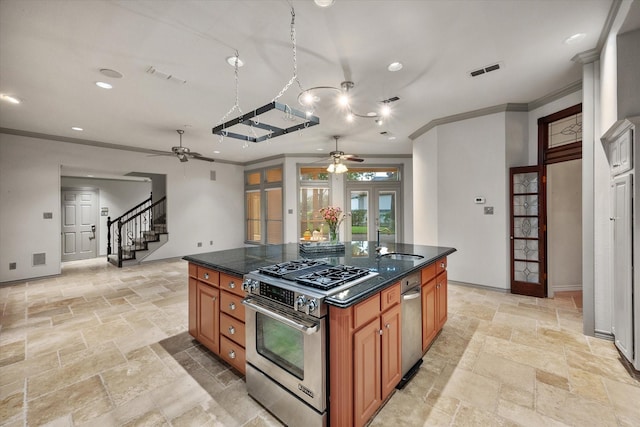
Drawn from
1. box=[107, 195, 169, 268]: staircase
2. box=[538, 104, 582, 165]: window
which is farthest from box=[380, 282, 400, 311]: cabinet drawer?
box=[107, 195, 169, 268]: staircase

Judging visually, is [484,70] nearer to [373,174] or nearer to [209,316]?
[209,316]

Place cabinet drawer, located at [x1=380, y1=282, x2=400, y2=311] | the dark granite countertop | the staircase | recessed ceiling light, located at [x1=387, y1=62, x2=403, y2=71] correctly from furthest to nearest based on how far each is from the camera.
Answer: the staircase < recessed ceiling light, located at [x1=387, y1=62, x2=403, y2=71] < cabinet drawer, located at [x1=380, y1=282, x2=400, y2=311] < the dark granite countertop

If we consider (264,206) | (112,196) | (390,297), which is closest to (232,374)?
(390,297)

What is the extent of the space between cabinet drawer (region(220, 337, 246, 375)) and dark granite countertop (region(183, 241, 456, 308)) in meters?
0.64

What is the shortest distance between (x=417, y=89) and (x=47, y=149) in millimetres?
7176

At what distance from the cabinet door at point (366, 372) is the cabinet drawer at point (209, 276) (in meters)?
1.39

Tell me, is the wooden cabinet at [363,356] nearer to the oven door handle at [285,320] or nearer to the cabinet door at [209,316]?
the oven door handle at [285,320]

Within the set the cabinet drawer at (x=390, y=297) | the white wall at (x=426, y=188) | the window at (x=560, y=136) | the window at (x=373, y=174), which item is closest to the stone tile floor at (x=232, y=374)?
the cabinet drawer at (x=390, y=297)

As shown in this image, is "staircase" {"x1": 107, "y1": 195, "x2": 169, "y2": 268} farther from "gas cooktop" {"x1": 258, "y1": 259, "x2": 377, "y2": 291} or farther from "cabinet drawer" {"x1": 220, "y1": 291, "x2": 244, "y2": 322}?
"gas cooktop" {"x1": 258, "y1": 259, "x2": 377, "y2": 291}

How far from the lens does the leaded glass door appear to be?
163 inches

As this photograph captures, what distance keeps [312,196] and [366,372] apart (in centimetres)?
647

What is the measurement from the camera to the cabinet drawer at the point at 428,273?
239 cm

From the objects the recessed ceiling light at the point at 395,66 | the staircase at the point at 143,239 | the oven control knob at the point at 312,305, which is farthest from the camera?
the staircase at the point at 143,239

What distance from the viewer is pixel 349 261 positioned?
2.47 m
